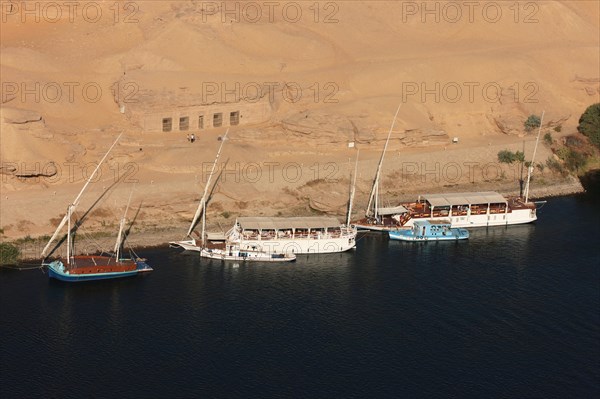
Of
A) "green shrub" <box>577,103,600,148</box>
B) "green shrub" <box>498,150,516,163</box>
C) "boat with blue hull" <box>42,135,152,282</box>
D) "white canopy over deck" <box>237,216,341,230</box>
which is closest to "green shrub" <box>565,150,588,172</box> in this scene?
"green shrub" <box>577,103,600,148</box>

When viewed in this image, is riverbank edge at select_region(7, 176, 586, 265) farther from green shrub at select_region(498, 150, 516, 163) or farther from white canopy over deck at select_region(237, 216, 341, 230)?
green shrub at select_region(498, 150, 516, 163)

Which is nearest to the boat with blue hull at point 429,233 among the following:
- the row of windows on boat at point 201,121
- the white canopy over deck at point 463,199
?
the white canopy over deck at point 463,199

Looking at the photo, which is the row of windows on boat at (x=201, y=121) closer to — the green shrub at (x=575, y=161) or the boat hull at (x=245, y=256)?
the boat hull at (x=245, y=256)

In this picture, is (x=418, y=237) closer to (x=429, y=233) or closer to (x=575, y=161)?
(x=429, y=233)

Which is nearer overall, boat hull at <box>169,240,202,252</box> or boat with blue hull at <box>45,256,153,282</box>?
boat with blue hull at <box>45,256,153,282</box>

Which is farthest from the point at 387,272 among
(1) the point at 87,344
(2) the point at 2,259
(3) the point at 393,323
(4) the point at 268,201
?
(2) the point at 2,259

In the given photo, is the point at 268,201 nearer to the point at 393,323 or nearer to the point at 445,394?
the point at 393,323

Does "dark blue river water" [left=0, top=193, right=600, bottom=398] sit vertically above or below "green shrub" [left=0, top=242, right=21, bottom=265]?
below
